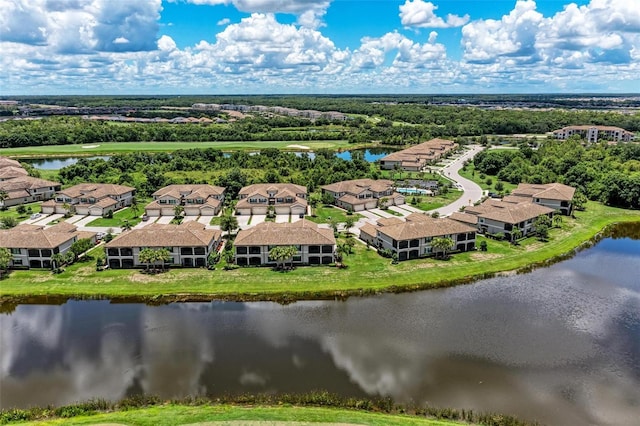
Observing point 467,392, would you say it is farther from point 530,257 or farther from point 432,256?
point 530,257

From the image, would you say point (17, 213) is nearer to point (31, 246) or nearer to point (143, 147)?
point (31, 246)

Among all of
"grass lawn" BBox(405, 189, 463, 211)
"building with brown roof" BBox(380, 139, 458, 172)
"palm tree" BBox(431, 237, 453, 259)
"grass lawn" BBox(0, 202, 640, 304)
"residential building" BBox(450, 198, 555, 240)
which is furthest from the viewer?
"building with brown roof" BBox(380, 139, 458, 172)

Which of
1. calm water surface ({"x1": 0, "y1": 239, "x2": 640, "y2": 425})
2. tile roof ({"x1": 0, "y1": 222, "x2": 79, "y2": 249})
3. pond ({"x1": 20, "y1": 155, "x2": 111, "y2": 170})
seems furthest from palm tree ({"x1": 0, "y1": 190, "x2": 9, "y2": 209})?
pond ({"x1": 20, "y1": 155, "x2": 111, "y2": 170})

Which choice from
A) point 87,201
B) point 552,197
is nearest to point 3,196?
point 87,201

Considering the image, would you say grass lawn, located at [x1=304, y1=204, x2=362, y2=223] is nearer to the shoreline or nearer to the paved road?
the paved road

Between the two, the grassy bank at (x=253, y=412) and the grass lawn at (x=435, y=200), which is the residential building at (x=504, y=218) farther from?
the grassy bank at (x=253, y=412)

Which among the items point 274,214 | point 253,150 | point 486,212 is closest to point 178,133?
point 253,150
